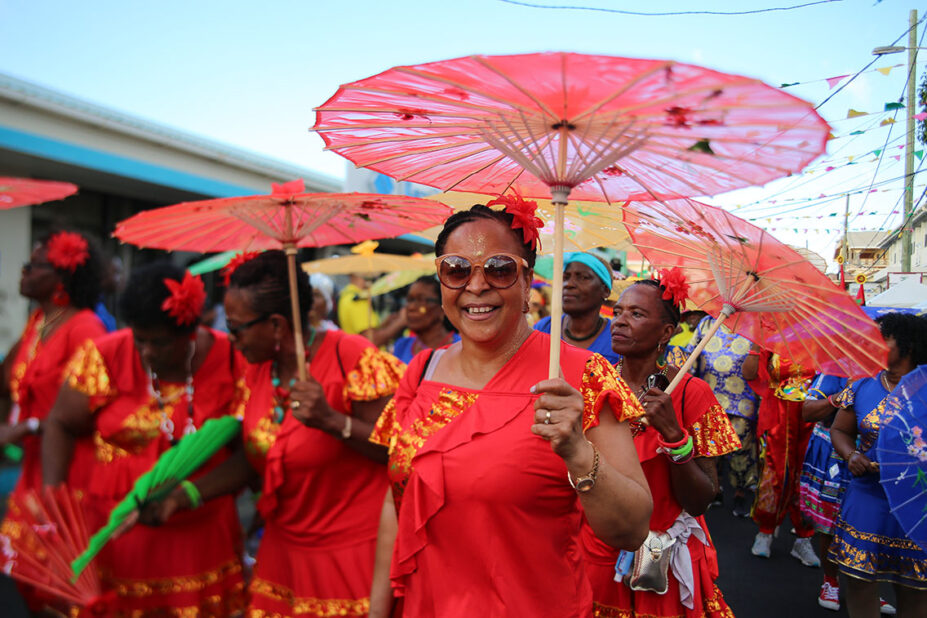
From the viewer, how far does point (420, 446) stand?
6.93 ft

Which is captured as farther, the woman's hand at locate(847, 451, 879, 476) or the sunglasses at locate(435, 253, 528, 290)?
the woman's hand at locate(847, 451, 879, 476)

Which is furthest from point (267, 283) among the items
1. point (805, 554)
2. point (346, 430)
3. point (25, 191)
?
point (805, 554)

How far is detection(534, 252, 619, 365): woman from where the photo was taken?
4.57 metres

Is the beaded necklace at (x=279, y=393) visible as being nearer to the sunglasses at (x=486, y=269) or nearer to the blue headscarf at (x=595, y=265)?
the sunglasses at (x=486, y=269)

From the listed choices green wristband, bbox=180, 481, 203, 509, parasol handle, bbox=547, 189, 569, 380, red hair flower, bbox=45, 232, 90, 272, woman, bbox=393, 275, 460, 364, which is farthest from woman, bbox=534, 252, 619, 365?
red hair flower, bbox=45, 232, 90, 272

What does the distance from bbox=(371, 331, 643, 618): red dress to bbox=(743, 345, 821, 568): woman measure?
469 cm

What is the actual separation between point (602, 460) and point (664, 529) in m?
1.39

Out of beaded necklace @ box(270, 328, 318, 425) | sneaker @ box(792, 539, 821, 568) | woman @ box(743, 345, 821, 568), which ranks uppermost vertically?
beaded necklace @ box(270, 328, 318, 425)

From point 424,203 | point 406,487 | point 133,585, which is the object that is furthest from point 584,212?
point 133,585

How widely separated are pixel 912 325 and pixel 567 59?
4037 mm

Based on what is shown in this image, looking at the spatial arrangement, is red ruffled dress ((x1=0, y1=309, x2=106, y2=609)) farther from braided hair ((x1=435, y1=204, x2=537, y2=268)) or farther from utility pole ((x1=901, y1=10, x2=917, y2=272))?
utility pole ((x1=901, y1=10, x2=917, y2=272))

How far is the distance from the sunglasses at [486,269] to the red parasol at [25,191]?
9.92ft

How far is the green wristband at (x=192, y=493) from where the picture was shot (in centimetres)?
288

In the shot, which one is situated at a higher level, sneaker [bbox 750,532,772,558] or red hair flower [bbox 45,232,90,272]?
red hair flower [bbox 45,232,90,272]
